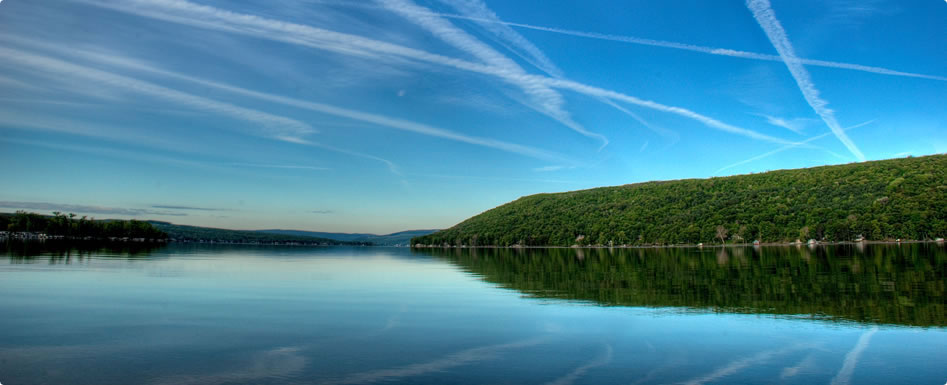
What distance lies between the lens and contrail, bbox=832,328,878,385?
1130cm

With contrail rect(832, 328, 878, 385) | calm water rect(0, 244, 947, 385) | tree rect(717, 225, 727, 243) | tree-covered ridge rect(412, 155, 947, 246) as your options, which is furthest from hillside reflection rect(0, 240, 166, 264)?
tree rect(717, 225, 727, 243)

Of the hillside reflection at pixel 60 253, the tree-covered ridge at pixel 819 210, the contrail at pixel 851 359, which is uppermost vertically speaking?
the tree-covered ridge at pixel 819 210

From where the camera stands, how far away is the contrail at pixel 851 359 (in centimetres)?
1130

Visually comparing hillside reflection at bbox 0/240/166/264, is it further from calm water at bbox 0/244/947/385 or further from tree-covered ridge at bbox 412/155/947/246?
tree-covered ridge at bbox 412/155/947/246

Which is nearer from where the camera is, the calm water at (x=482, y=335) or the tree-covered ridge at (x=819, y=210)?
the calm water at (x=482, y=335)

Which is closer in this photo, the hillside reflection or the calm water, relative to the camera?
the calm water

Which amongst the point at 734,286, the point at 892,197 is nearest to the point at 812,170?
the point at 892,197

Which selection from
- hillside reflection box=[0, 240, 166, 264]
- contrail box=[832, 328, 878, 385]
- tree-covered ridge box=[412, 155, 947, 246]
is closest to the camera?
contrail box=[832, 328, 878, 385]

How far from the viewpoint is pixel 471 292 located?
29406mm

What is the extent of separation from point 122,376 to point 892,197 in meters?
185

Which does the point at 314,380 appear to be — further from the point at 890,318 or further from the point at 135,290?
the point at 135,290

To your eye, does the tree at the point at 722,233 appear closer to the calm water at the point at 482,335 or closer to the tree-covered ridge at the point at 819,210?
the tree-covered ridge at the point at 819,210

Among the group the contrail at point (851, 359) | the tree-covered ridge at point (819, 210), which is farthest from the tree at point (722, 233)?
the contrail at point (851, 359)

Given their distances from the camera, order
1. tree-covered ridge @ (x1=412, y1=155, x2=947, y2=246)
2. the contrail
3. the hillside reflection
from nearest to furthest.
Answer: the contrail, the hillside reflection, tree-covered ridge @ (x1=412, y1=155, x2=947, y2=246)
